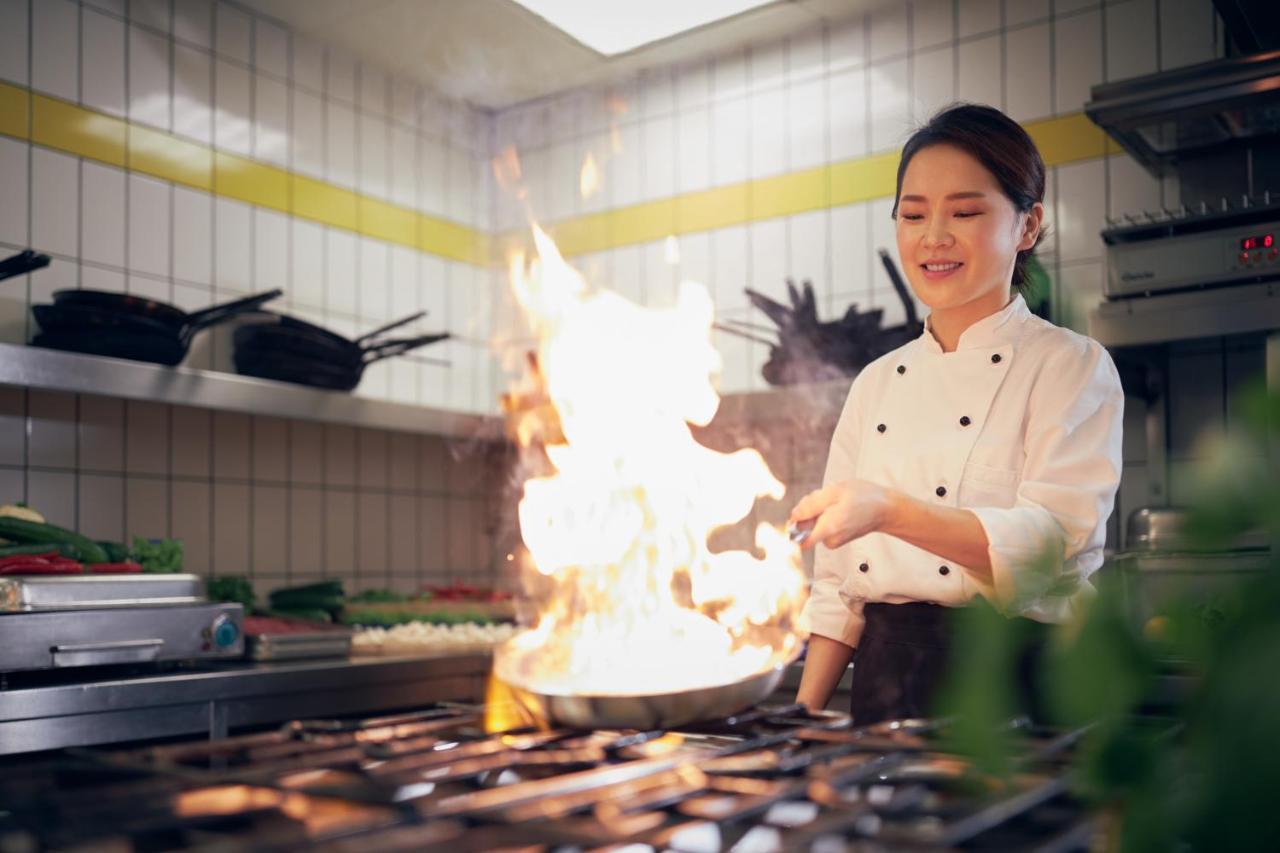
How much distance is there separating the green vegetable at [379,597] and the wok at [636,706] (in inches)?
114

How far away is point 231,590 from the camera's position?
350 cm

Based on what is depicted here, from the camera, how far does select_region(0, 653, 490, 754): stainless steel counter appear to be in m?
2.60

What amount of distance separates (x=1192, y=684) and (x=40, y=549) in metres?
2.86

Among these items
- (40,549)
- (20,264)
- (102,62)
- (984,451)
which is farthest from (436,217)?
(984,451)

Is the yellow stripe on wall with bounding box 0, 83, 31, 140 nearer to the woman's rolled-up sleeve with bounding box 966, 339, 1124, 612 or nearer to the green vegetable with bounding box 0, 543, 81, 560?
the green vegetable with bounding box 0, 543, 81, 560

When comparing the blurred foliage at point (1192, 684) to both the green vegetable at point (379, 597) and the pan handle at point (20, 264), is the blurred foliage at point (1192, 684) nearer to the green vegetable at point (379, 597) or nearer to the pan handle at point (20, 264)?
the pan handle at point (20, 264)

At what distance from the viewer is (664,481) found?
1.88 metres

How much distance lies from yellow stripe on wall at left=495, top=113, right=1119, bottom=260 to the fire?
1804 mm

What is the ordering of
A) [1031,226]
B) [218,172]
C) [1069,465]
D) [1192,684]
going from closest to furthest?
1. [1192,684]
2. [1069,465]
3. [1031,226]
4. [218,172]

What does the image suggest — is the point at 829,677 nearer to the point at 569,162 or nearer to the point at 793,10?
the point at 793,10

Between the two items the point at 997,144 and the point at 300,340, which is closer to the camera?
the point at 997,144

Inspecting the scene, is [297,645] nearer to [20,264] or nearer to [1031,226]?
[20,264]

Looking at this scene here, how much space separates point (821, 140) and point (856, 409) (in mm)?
2628

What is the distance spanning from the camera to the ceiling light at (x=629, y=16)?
4.03 m
